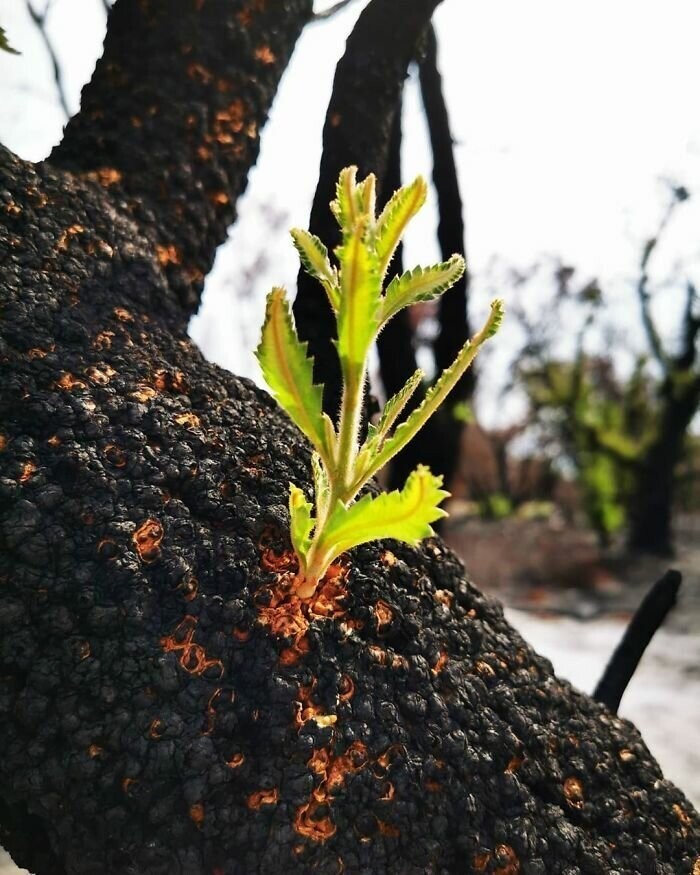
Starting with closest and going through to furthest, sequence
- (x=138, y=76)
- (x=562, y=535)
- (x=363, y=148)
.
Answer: (x=138, y=76) < (x=363, y=148) < (x=562, y=535)

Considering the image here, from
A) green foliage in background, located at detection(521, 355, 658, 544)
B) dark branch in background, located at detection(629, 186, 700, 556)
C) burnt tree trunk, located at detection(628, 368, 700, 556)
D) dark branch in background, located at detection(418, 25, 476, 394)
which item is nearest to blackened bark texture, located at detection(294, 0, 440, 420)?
dark branch in background, located at detection(418, 25, 476, 394)

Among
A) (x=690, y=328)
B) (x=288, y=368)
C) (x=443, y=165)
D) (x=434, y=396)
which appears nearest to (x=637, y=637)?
(x=434, y=396)

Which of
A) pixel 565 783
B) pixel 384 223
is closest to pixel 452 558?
pixel 565 783

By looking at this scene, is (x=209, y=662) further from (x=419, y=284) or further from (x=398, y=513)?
(x=419, y=284)

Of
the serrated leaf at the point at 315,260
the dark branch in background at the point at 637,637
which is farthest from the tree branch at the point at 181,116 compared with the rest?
the dark branch in background at the point at 637,637

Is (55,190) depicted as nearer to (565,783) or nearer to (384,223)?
(384,223)

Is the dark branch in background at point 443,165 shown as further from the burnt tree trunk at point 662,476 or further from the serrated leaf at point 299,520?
the burnt tree trunk at point 662,476

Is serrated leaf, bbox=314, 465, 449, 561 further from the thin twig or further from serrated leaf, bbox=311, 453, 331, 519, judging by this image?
the thin twig
